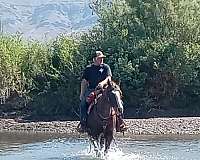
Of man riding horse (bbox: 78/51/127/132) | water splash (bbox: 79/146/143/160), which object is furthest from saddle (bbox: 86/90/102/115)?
water splash (bbox: 79/146/143/160)

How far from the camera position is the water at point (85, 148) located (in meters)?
17.8

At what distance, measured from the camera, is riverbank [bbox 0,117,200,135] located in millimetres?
24766

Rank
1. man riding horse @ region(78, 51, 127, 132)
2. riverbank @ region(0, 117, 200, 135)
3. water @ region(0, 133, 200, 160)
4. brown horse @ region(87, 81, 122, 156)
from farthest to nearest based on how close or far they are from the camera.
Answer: riverbank @ region(0, 117, 200, 135)
water @ region(0, 133, 200, 160)
man riding horse @ region(78, 51, 127, 132)
brown horse @ region(87, 81, 122, 156)

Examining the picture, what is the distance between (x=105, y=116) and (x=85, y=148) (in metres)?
3.18

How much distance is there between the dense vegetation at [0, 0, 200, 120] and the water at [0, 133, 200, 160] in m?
7.18

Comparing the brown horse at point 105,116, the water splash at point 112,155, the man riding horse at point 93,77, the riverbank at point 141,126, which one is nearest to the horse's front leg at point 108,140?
the brown horse at point 105,116

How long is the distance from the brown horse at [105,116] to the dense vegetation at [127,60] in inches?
516

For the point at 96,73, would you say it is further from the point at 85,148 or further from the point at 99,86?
the point at 85,148

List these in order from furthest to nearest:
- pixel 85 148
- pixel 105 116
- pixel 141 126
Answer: pixel 141 126
pixel 85 148
pixel 105 116

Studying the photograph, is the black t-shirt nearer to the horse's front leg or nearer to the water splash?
the horse's front leg

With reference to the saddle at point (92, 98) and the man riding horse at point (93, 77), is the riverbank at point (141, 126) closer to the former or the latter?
the man riding horse at point (93, 77)

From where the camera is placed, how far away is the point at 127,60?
30984mm

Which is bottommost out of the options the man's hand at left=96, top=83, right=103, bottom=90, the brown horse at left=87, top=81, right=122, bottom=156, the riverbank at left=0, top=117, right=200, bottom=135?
the riverbank at left=0, top=117, right=200, bottom=135

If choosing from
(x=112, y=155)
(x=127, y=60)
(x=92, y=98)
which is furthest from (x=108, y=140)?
(x=127, y=60)
